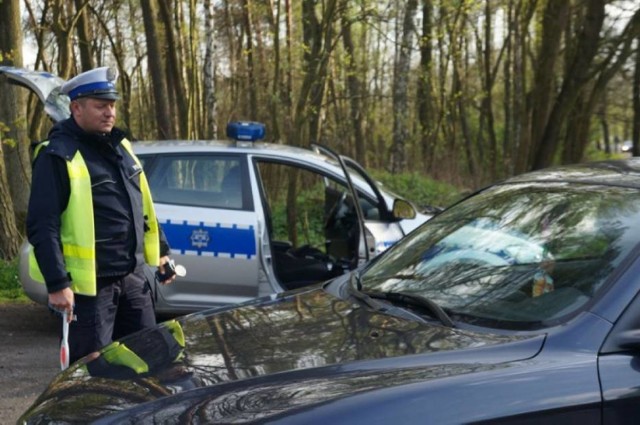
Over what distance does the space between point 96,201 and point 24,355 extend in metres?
2.77

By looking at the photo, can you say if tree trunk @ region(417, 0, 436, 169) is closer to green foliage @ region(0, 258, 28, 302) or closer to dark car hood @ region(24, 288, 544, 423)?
green foliage @ region(0, 258, 28, 302)

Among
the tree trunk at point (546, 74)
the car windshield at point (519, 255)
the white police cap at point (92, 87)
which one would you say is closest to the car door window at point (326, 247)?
the white police cap at point (92, 87)

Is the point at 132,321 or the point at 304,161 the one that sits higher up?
the point at 304,161

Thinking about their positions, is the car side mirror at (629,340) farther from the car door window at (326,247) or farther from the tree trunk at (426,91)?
the tree trunk at (426,91)

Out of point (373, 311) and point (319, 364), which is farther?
point (373, 311)

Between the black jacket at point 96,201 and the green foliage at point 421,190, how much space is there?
378 inches

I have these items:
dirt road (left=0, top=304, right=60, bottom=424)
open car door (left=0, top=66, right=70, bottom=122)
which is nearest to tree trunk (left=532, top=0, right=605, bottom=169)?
dirt road (left=0, top=304, right=60, bottom=424)

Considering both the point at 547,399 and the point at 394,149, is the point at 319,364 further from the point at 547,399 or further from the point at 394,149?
the point at 394,149

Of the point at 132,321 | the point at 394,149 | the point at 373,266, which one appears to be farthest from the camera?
the point at 394,149

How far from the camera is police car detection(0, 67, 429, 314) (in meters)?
6.29

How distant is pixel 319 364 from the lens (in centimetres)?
260

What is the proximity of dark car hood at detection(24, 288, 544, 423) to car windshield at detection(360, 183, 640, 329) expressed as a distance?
0.25 m

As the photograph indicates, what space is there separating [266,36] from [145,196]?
15.1 meters

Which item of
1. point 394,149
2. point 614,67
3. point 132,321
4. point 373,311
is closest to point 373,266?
point 373,311
